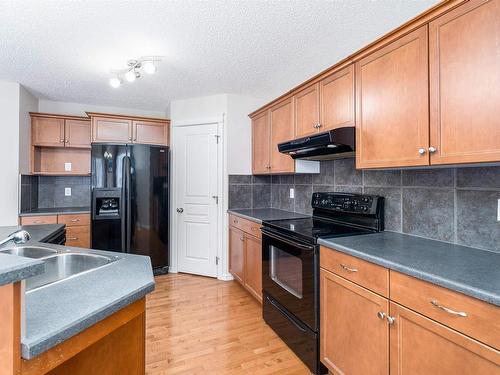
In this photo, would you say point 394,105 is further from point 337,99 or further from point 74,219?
point 74,219

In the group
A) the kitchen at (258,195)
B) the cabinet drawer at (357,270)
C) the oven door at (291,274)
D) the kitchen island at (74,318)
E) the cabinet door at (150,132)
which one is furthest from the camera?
the cabinet door at (150,132)

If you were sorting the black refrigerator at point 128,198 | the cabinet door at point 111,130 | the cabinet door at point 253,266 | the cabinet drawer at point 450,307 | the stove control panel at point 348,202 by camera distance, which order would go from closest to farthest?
the cabinet drawer at point 450,307 < the stove control panel at point 348,202 < the cabinet door at point 253,266 < the black refrigerator at point 128,198 < the cabinet door at point 111,130

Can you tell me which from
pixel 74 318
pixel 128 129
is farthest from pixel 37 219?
pixel 74 318

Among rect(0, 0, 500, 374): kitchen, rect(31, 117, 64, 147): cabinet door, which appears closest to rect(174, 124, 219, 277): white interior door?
rect(0, 0, 500, 374): kitchen

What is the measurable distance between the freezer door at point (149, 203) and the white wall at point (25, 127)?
4.09ft

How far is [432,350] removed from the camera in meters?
1.12

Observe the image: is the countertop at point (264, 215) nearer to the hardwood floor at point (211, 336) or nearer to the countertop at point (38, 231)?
the hardwood floor at point (211, 336)

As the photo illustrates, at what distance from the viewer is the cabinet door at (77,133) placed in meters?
3.80

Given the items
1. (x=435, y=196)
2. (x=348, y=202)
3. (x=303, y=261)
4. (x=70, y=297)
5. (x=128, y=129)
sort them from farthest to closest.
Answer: (x=128, y=129) → (x=348, y=202) → (x=303, y=261) → (x=435, y=196) → (x=70, y=297)

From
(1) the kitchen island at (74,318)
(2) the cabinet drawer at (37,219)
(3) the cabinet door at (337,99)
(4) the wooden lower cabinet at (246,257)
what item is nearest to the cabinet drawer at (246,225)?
(4) the wooden lower cabinet at (246,257)

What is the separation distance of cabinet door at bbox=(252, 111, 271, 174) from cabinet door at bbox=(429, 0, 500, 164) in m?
1.92

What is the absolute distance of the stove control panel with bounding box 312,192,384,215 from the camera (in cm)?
206

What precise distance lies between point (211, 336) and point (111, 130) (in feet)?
9.73

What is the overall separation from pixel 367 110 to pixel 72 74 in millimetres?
3014
